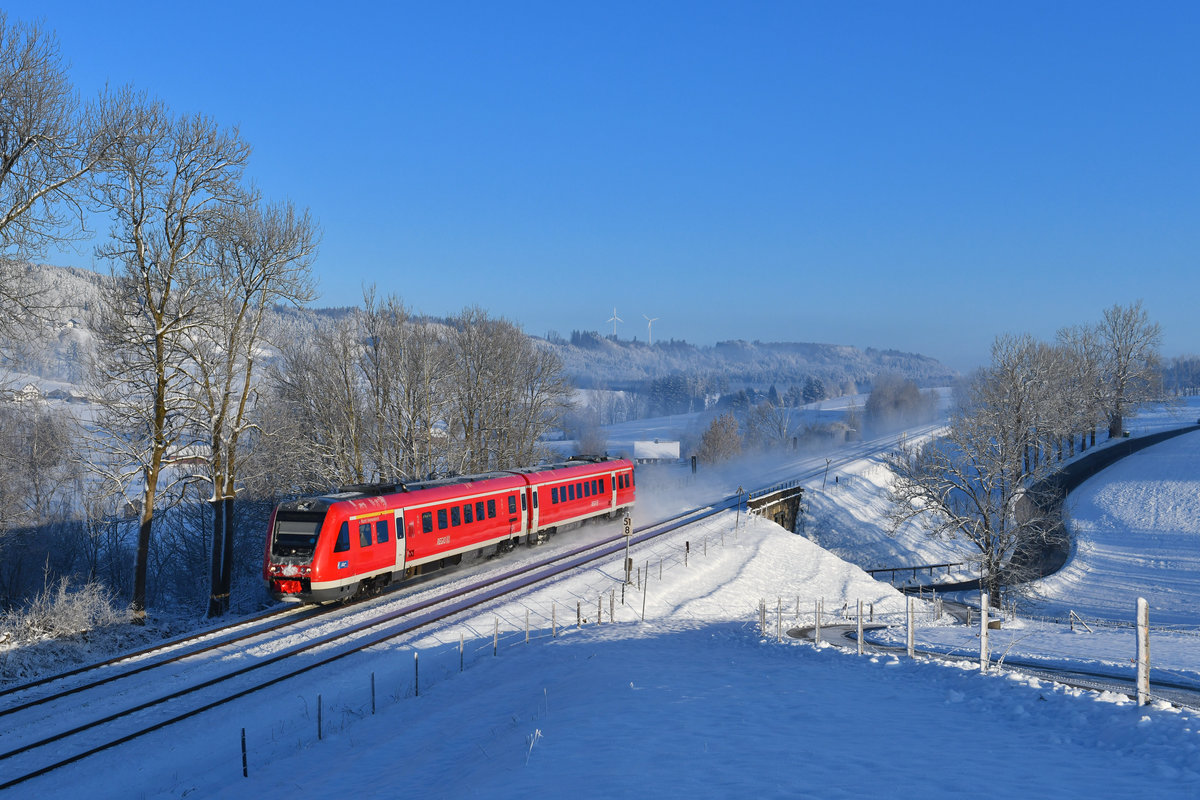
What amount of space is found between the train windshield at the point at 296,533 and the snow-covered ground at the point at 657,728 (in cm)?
455

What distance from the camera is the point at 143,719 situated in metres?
14.0

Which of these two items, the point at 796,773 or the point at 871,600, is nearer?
the point at 796,773

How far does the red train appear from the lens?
2102 cm

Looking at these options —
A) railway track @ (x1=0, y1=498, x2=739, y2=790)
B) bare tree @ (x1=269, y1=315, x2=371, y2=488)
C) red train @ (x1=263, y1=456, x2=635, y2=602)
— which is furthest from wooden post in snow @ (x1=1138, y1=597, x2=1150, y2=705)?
bare tree @ (x1=269, y1=315, x2=371, y2=488)

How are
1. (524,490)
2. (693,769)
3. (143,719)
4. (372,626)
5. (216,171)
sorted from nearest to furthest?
(693,769) < (143,719) < (372,626) < (216,171) < (524,490)

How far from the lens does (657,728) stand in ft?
35.9

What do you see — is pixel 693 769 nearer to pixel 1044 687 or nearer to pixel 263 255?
pixel 1044 687

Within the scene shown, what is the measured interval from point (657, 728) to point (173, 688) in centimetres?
1077

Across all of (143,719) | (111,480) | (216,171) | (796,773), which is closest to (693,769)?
(796,773)

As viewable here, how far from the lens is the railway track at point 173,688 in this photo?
12.7 metres

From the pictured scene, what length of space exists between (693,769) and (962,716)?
471 cm

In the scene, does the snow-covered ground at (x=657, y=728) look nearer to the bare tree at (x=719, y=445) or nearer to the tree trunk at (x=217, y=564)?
the tree trunk at (x=217, y=564)

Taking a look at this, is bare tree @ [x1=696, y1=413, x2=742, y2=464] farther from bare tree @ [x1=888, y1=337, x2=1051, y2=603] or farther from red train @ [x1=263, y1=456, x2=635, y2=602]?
red train @ [x1=263, y1=456, x2=635, y2=602]

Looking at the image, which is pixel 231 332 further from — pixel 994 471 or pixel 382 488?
pixel 994 471
